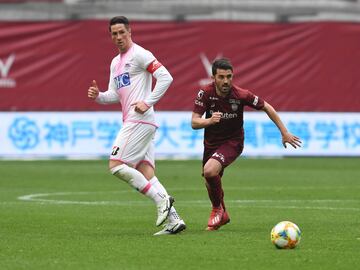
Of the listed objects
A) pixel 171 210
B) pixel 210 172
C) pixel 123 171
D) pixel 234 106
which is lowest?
pixel 171 210

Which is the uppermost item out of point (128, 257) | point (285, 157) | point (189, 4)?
point (189, 4)

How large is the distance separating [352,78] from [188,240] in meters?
19.5

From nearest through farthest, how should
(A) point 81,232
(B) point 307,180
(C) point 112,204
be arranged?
(A) point 81,232 < (C) point 112,204 < (B) point 307,180

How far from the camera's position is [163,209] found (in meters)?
11.8

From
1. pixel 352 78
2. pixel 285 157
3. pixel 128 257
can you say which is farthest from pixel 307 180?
pixel 128 257

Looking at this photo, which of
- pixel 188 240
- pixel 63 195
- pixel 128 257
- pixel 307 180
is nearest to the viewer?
pixel 128 257

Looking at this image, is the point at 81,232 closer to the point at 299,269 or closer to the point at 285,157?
the point at 299,269

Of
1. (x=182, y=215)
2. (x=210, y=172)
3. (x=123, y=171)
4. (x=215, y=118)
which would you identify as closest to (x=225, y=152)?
(x=210, y=172)

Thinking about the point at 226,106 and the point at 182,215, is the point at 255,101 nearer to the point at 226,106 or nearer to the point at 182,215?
the point at 226,106

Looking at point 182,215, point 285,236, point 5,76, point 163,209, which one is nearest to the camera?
point 285,236

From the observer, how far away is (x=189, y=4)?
30.3 meters

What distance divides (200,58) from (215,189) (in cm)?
1727

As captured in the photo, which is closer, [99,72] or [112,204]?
[112,204]

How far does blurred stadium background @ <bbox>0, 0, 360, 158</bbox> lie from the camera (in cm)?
2784
